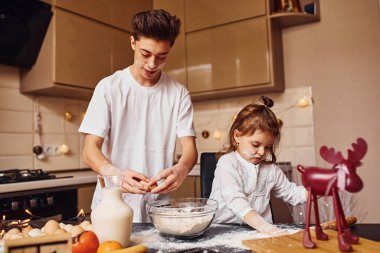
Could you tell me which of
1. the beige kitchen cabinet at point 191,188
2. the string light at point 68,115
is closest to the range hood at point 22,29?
the string light at point 68,115

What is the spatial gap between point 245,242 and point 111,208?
1.17 feet

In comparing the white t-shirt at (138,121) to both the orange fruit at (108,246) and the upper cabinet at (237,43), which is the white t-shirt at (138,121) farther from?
the upper cabinet at (237,43)

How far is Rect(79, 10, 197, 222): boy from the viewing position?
4.92ft

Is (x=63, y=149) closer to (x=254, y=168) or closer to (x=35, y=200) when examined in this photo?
(x=35, y=200)

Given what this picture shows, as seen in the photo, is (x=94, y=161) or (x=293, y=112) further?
(x=293, y=112)

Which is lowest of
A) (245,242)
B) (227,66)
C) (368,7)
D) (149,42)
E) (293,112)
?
(245,242)

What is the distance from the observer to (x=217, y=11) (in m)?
3.09

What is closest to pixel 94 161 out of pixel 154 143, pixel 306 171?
pixel 154 143

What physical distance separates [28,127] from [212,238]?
210 centimetres

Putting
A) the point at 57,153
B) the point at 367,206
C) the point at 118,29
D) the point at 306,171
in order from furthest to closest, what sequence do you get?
the point at 118,29 < the point at 57,153 < the point at 367,206 < the point at 306,171

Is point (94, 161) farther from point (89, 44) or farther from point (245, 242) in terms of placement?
point (89, 44)

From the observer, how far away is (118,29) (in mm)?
3092

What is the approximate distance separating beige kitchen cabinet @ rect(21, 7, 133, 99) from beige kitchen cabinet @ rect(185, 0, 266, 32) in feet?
2.35

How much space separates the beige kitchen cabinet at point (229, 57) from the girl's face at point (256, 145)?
4.66 feet
